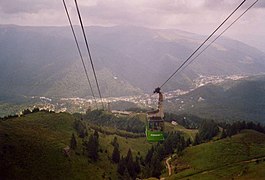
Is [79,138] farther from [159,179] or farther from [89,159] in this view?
[159,179]

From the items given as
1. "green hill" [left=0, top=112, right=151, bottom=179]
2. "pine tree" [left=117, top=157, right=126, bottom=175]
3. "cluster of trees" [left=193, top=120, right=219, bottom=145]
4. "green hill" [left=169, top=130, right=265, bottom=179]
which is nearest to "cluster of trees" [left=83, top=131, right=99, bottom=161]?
"green hill" [left=0, top=112, right=151, bottom=179]

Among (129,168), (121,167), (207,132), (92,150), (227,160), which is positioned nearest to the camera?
(227,160)

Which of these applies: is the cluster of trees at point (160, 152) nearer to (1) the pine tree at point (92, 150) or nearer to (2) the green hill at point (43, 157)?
(2) the green hill at point (43, 157)

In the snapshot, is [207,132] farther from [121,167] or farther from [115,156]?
[121,167]

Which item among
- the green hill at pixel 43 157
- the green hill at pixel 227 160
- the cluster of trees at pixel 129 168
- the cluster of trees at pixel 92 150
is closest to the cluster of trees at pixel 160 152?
the cluster of trees at pixel 129 168

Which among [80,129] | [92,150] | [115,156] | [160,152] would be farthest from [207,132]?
[92,150]

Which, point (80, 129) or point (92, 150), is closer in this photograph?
point (92, 150)

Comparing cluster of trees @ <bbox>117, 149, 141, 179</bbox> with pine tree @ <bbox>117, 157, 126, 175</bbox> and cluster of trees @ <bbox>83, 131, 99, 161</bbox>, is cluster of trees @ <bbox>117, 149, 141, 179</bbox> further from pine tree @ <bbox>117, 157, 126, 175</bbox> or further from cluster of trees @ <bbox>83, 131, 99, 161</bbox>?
cluster of trees @ <bbox>83, 131, 99, 161</bbox>

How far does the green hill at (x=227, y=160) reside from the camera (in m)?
101

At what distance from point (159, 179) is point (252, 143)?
49650 mm

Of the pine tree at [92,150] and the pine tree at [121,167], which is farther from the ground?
the pine tree at [92,150]

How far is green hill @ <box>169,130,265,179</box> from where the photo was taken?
101 meters

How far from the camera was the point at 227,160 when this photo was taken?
399ft

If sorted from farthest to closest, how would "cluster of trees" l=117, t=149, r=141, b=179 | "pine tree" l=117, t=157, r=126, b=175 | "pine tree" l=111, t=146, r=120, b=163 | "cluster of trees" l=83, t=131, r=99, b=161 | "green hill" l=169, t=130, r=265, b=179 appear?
"pine tree" l=111, t=146, r=120, b=163 < "cluster of trees" l=83, t=131, r=99, b=161 < "pine tree" l=117, t=157, r=126, b=175 < "cluster of trees" l=117, t=149, r=141, b=179 < "green hill" l=169, t=130, r=265, b=179
